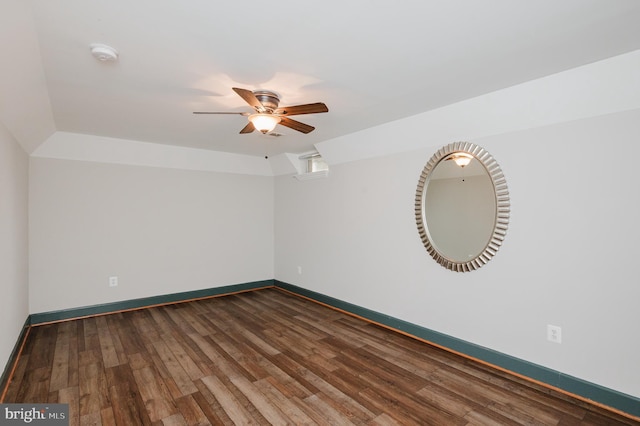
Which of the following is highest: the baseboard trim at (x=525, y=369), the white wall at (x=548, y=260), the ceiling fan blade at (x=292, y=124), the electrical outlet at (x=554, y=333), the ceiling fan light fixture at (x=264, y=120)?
the ceiling fan blade at (x=292, y=124)

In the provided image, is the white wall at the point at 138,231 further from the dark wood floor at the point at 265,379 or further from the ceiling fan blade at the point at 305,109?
the ceiling fan blade at the point at 305,109

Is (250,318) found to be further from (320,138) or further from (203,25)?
(203,25)

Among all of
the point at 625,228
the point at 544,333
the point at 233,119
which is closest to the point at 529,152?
the point at 625,228

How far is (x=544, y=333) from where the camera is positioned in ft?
8.12

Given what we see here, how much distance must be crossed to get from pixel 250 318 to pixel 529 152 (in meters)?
3.59

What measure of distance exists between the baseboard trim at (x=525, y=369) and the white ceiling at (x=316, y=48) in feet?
7.46

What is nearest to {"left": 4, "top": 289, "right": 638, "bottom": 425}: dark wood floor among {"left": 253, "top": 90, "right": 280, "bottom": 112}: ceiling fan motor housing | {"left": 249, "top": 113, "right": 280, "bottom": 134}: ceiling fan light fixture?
{"left": 249, "top": 113, "right": 280, "bottom": 134}: ceiling fan light fixture

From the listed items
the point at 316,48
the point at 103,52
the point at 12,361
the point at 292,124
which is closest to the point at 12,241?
the point at 12,361

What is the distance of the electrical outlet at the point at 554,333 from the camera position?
2400mm

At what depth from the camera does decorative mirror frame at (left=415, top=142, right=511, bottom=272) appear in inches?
106

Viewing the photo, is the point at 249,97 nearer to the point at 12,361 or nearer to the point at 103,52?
the point at 103,52

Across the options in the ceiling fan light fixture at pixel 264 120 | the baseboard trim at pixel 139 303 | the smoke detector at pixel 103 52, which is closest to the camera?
the smoke detector at pixel 103 52

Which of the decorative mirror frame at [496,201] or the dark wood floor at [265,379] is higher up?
the decorative mirror frame at [496,201]

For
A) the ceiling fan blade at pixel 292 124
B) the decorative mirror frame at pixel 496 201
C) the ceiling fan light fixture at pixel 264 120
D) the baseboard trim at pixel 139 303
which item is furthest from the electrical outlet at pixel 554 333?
the baseboard trim at pixel 139 303
